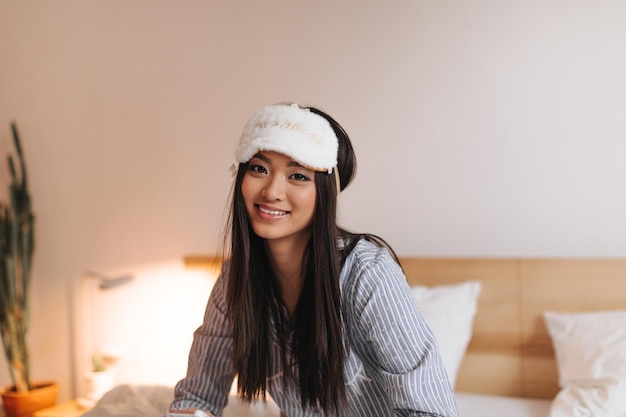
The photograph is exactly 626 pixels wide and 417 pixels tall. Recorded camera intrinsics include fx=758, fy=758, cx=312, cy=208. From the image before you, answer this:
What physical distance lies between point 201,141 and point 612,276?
1636 mm

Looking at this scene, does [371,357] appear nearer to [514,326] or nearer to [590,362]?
[590,362]

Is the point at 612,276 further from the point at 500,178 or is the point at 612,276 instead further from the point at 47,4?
the point at 47,4

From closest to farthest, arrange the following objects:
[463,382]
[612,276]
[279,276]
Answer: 1. [279,276]
2. [612,276]
3. [463,382]

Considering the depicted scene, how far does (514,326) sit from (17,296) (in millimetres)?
2074

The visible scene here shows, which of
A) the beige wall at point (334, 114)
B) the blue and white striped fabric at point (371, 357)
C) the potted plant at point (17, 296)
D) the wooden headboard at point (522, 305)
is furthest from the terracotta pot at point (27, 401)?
the wooden headboard at point (522, 305)

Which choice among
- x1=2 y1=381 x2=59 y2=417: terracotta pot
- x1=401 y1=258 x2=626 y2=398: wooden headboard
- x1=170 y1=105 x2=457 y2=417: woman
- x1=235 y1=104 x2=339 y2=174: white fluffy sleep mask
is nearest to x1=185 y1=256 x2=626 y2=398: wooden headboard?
x1=401 y1=258 x2=626 y2=398: wooden headboard

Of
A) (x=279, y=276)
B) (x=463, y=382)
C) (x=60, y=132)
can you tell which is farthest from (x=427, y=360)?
(x=60, y=132)

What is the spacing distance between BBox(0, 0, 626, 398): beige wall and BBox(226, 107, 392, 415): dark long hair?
104 centimetres

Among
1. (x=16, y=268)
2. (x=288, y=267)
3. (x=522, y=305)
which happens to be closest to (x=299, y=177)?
(x=288, y=267)

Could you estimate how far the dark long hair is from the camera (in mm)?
1610

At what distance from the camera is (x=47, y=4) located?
132 inches

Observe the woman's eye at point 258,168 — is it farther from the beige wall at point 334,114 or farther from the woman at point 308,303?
the beige wall at point 334,114

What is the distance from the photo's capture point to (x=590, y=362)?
2203mm

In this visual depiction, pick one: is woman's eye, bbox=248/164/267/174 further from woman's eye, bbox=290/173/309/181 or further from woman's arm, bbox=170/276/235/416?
woman's arm, bbox=170/276/235/416
